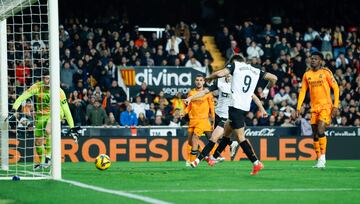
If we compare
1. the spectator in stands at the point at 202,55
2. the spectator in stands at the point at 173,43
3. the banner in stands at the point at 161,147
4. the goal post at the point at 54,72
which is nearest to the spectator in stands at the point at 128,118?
the banner in stands at the point at 161,147

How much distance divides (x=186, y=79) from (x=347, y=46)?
7482mm

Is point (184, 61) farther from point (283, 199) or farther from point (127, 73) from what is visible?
point (283, 199)

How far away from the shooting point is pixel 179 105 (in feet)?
89.7

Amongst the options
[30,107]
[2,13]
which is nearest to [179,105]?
[30,107]

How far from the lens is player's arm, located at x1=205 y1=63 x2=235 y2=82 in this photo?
14.4m

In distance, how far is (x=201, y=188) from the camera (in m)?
11.7

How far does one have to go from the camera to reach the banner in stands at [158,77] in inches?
1120

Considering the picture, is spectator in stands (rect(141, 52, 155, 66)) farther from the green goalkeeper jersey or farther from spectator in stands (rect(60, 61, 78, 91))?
the green goalkeeper jersey

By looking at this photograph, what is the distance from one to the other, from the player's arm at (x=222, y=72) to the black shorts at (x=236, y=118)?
26.3 inches

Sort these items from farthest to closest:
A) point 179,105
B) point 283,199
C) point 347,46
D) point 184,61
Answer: point 347,46, point 184,61, point 179,105, point 283,199

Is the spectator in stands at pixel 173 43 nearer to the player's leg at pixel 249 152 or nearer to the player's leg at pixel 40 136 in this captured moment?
the player's leg at pixel 40 136

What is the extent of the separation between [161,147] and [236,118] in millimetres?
9619

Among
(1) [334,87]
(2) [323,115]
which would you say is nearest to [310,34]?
(1) [334,87]

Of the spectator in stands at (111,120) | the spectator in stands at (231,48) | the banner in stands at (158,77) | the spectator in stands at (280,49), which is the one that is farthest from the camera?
the spectator in stands at (280,49)
